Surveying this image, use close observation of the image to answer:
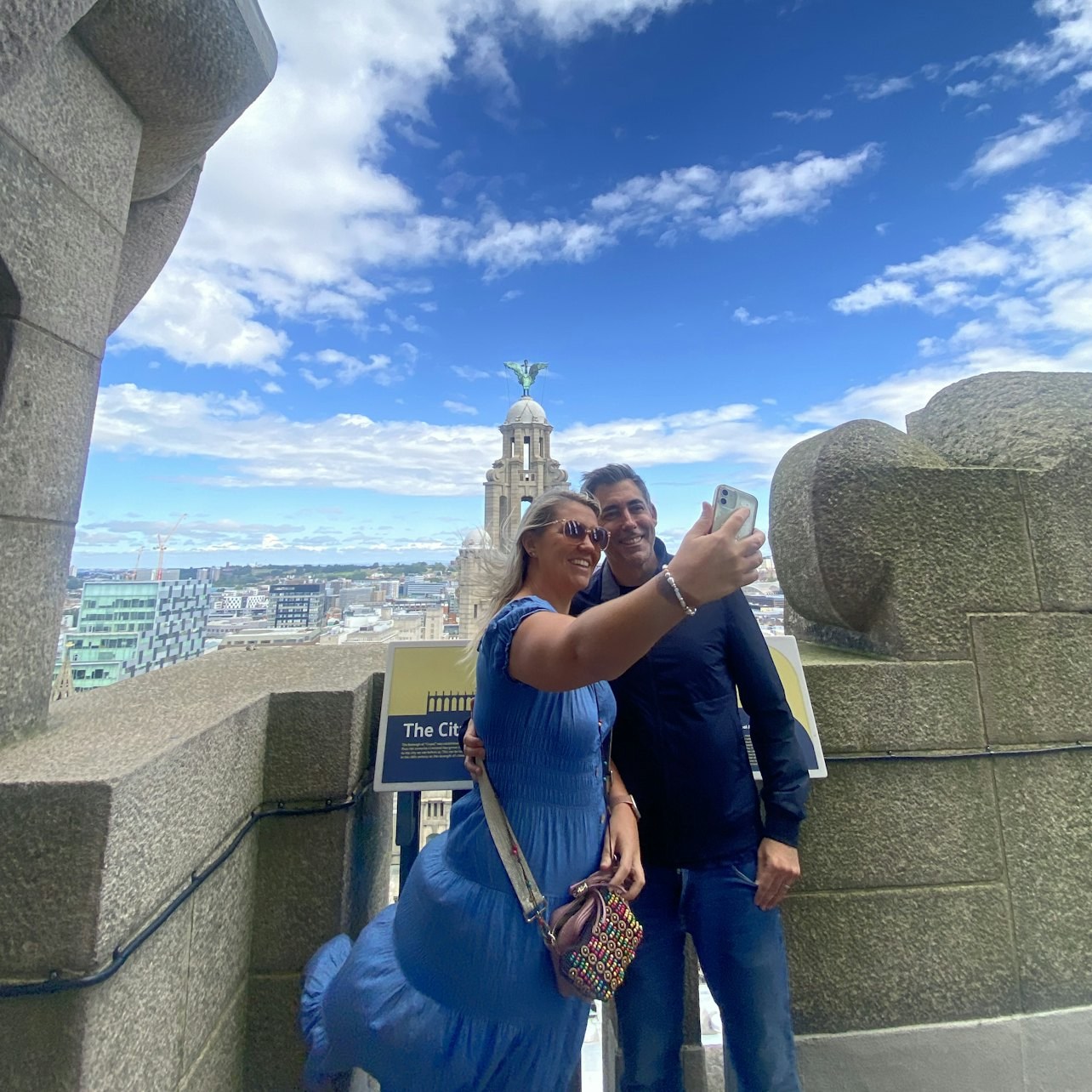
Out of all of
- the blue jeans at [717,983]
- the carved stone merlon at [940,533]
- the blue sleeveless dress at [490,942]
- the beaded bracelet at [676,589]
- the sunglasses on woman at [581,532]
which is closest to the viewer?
the beaded bracelet at [676,589]

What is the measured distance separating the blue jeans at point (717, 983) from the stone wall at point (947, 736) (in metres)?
0.53

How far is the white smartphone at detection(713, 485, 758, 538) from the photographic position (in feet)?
3.89

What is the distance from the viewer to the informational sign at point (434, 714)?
1912 millimetres

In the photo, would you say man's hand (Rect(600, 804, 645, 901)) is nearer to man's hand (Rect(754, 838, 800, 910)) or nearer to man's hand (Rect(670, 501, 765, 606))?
man's hand (Rect(754, 838, 800, 910))

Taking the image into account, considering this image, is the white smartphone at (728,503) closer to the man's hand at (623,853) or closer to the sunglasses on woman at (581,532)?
the sunglasses on woman at (581,532)

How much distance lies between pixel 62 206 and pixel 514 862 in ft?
6.49

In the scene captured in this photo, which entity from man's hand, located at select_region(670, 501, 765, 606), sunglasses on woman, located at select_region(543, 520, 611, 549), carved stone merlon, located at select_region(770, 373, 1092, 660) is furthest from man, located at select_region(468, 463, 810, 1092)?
carved stone merlon, located at select_region(770, 373, 1092, 660)

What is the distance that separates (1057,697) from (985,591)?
47cm

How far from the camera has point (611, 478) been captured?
1.95 metres

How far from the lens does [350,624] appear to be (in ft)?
73.8

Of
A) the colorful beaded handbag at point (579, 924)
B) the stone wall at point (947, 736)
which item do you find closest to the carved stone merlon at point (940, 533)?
the stone wall at point (947, 736)

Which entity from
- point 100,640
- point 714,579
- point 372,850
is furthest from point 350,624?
point 714,579

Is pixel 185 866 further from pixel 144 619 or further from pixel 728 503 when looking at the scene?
pixel 144 619

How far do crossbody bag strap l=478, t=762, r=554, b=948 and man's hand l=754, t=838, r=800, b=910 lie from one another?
0.75 m
